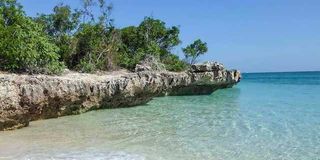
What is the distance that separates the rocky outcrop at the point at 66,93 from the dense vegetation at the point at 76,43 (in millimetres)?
1189

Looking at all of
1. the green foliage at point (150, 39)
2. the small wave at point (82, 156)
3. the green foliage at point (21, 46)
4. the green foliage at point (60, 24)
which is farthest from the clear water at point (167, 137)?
the green foliage at point (150, 39)

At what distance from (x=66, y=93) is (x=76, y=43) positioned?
808 centimetres

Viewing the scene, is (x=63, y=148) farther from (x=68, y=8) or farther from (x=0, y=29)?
(x=68, y=8)

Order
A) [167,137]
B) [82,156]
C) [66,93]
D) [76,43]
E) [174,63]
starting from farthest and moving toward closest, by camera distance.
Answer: [174,63]
[76,43]
[66,93]
[167,137]
[82,156]

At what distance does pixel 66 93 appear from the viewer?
44.1 ft

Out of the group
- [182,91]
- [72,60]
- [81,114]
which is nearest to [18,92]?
[81,114]

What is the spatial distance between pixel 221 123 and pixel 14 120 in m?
6.13

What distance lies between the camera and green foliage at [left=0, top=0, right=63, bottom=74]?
13359 mm

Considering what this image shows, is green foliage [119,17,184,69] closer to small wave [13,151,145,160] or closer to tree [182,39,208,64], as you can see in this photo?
tree [182,39,208,64]

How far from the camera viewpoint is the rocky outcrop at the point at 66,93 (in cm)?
1118

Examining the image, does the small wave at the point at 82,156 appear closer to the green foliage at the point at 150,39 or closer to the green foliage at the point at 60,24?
the green foliage at the point at 60,24

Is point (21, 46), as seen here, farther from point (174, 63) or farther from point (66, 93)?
point (174, 63)

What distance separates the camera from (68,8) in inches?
873

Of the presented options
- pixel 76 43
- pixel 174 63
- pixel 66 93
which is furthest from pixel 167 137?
pixel 174 63
